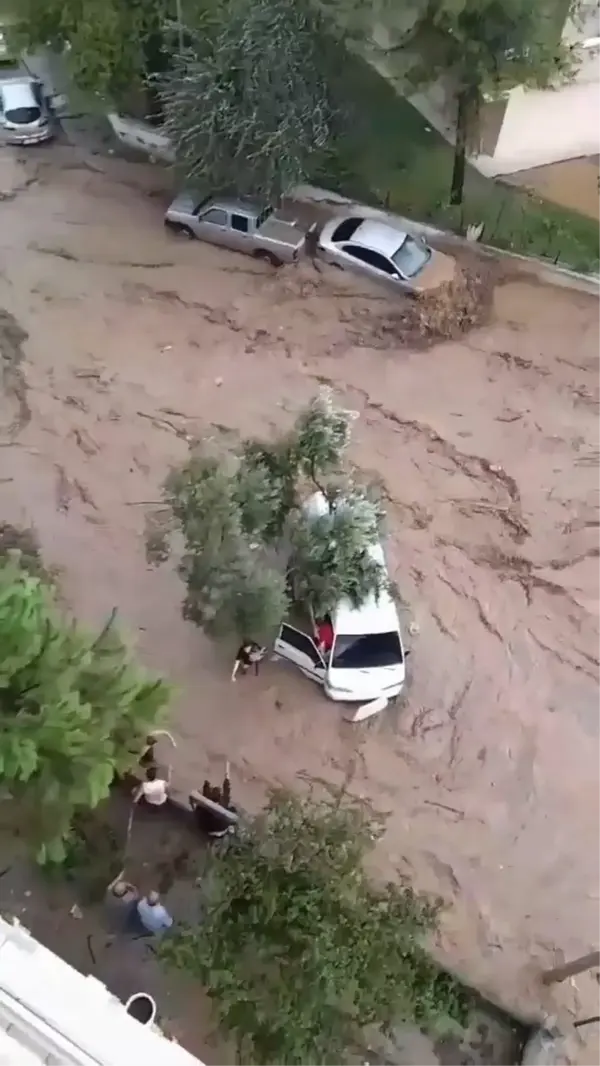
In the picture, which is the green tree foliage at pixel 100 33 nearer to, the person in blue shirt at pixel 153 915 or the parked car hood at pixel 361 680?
the parked car hood at pixel 361 680

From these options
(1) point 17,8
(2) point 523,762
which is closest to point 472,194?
(1) point 17,8

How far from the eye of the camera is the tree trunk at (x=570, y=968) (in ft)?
26.0

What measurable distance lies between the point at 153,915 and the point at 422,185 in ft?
34.2

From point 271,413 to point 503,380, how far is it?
302 centimetres

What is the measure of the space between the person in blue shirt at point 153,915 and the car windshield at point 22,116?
36.6ft

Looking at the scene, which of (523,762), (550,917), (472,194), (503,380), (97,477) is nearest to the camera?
(550,917)

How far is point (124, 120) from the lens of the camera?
1405 cm

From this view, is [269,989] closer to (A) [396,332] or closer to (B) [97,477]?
(B) [97,477]

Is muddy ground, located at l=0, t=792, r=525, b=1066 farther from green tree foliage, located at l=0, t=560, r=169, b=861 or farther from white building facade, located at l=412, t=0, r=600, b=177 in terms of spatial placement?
white building facade, located at l=412, t=0, r=600, b=177

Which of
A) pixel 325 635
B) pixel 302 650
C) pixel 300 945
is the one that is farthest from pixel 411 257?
pixel 300 945

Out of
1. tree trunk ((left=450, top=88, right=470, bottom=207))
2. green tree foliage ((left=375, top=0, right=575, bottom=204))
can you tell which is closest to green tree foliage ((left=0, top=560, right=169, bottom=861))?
green tree foliage ((left=375, top=0, right=575, bottom=204))

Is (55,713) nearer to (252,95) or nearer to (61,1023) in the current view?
(61,1023)

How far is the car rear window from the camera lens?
1292cm

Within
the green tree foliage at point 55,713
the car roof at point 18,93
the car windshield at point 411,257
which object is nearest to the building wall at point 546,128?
the car windshield at point 411,257
